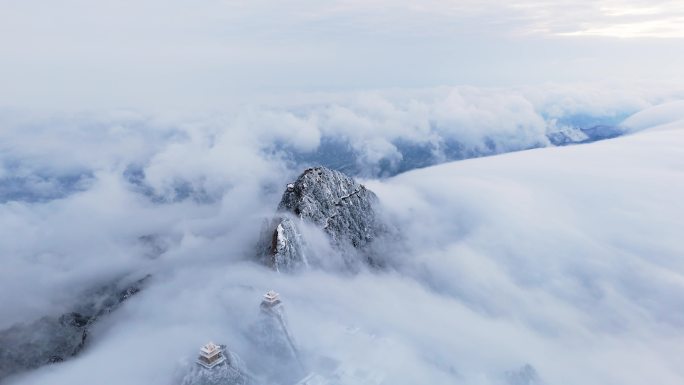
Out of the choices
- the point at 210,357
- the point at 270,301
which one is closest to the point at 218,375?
the point at 210,357

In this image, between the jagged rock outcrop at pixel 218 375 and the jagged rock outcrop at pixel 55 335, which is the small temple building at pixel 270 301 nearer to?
the jagged rock outcrop at pixel 218 375

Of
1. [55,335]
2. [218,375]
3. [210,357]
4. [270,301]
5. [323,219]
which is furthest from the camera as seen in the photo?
[55,335]

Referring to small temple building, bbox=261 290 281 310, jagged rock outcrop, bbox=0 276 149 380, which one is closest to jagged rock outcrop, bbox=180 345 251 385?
small temple building, bbox=261 290 281 310

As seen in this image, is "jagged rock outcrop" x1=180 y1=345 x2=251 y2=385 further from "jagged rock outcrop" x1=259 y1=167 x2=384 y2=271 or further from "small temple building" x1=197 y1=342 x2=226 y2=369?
"jagged rock outcrop" x1=259 y1=167 x2=384 y2=271

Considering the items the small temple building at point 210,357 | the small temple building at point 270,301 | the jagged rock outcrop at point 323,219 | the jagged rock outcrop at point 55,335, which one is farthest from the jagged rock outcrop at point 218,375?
the jagged rock outcrop at point 55,335

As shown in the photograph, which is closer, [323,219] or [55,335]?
[323,219]

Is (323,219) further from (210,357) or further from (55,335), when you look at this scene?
(55,335)
